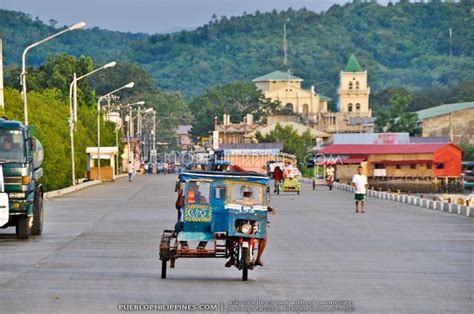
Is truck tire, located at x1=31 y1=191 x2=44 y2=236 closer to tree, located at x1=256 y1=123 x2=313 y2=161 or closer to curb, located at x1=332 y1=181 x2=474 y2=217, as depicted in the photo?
curb, located at x1=332 y1=181 x2=474 y2=217

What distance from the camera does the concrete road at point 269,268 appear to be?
17.5 m

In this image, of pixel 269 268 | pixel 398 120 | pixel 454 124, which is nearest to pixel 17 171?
pixel 269 268

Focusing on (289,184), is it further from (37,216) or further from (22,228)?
(22,228)

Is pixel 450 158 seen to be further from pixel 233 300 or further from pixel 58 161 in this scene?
pixel 233 300

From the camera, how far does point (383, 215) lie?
43.6 meters

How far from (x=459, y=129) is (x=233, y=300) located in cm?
13752

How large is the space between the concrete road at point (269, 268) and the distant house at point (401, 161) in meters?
80.3

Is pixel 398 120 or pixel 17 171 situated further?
pixel 398 120

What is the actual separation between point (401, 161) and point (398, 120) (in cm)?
4892

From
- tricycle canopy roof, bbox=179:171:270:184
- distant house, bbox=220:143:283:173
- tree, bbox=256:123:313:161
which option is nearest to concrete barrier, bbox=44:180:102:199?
tricycle canopy roof, bbox=179:171:270:184

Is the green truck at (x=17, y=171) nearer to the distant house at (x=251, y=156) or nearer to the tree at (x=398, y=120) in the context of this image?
the distant house at (x=251, y=156)

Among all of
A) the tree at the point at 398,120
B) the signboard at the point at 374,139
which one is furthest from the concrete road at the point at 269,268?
the tree at the point at 398,120

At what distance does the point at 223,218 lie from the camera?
65.9ft

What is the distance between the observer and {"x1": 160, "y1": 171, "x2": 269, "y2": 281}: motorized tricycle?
20.0m
